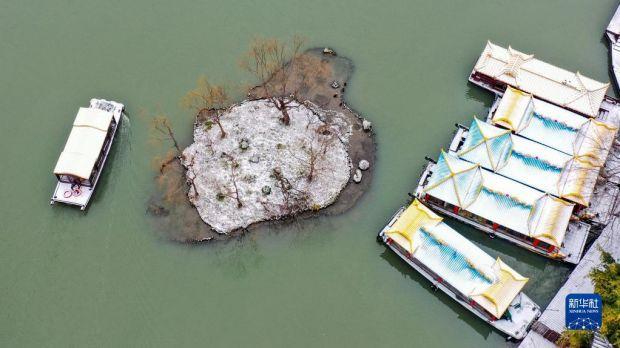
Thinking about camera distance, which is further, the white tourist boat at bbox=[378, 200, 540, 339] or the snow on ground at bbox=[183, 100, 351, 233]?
the snow on ground at bbox=[183, 100, 351, 233]

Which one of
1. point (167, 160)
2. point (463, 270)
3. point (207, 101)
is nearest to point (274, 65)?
A: point (207, 101)

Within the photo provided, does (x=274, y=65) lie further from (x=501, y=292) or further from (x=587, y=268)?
(x=587, y=268)

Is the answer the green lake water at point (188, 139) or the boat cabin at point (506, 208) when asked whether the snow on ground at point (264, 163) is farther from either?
the boat cabin at point (506, 208)

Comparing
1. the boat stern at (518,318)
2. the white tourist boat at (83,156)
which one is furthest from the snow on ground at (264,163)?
the boat stern at (518,318)

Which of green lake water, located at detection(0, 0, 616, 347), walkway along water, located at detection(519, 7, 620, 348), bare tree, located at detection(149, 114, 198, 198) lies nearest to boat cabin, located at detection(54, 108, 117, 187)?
green lake water, located at detection(0, 0, 616, 347)

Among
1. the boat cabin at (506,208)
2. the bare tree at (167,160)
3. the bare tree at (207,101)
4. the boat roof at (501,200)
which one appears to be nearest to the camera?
the boat roof at (501,200)

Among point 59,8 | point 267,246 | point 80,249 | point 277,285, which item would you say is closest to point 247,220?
point 267,246

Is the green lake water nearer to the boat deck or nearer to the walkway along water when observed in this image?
the boat deck
